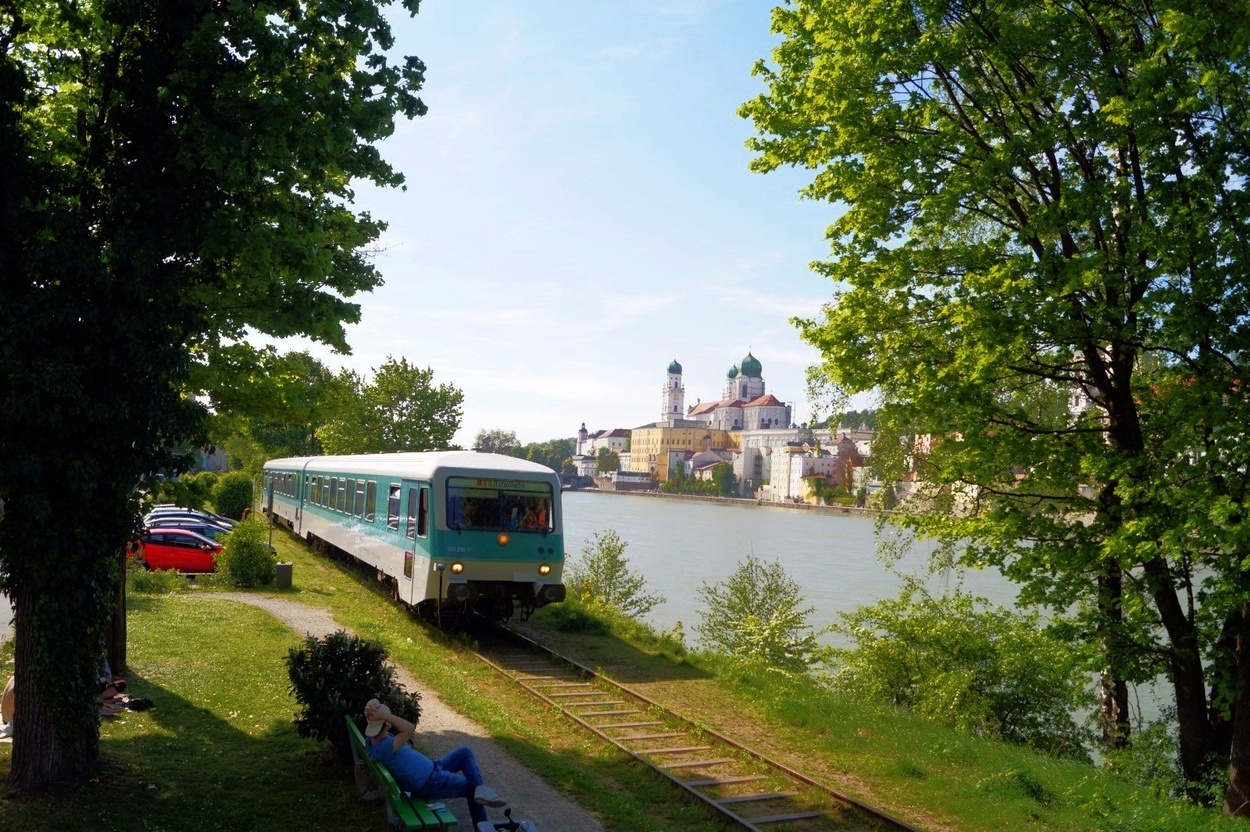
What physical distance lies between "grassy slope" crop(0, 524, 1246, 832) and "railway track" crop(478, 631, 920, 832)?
0.99 ft

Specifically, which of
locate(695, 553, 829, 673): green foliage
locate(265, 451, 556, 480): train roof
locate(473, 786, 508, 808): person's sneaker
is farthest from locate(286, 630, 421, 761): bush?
locate(695, 553, 829, 673): green foliage

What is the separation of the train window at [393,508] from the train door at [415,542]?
798mm

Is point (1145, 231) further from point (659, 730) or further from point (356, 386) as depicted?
point (356, 386)

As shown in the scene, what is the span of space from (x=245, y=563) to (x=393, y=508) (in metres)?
5.06

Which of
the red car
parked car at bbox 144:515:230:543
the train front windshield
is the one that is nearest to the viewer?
the train front windshield

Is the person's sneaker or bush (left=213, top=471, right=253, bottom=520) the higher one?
bush (left=213, top=471, right=253, bottom=520)

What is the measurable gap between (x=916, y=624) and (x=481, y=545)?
6.90 m

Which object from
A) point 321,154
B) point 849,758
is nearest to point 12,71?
point 321,154

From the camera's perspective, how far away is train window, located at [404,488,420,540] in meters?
17.9

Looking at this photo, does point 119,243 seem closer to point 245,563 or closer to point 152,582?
point 152,582

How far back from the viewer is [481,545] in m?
17.0

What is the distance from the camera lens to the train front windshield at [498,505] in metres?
17.1

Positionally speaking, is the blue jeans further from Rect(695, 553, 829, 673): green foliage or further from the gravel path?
Rect(695, 553, 829, 673): green foliage

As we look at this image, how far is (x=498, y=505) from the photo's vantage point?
683 inches
